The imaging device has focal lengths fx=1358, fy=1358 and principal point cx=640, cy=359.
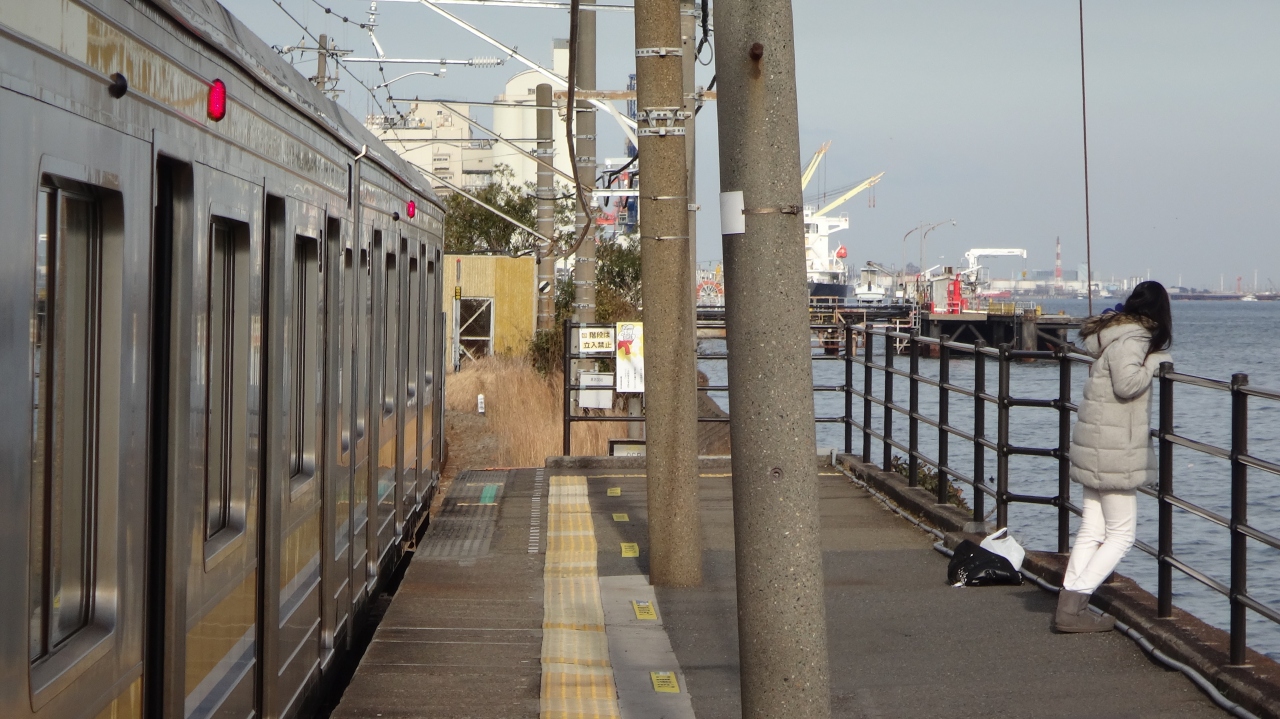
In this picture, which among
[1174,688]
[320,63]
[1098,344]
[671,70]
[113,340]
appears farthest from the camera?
[320,63]

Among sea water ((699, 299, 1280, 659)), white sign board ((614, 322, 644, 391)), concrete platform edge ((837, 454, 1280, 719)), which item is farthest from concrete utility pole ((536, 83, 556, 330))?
concrete platform edge ((837, 454, 1280, 719))

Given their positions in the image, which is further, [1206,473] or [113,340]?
[1206,473]

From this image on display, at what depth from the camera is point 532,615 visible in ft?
21.4

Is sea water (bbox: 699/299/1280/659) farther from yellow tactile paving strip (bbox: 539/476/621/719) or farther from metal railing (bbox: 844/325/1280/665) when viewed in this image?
yellow tactile paving strip (bbox: 539/476/621/719)

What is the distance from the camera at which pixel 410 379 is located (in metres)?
8.62

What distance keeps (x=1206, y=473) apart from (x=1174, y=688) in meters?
16.1

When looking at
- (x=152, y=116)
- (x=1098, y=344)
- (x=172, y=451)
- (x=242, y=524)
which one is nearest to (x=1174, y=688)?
(x=1098, y=344)

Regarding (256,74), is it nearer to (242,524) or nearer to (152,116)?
(152,116)

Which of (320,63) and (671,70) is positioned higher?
(320,63)

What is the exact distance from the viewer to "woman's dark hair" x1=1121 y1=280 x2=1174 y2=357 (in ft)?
19.0

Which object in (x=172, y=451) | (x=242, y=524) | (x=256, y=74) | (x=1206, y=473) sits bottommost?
(x=1206, y=473)

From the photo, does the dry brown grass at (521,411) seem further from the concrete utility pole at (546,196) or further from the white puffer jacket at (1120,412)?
the white puffer jacket at (1120,412)

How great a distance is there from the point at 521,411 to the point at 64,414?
49.2 feet

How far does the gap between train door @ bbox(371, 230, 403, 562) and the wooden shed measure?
64.1 feet
